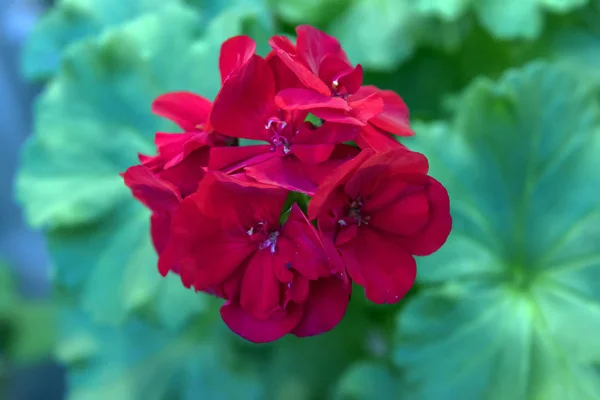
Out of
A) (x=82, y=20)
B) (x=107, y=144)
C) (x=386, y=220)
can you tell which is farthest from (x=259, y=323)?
(x=82, y=20)

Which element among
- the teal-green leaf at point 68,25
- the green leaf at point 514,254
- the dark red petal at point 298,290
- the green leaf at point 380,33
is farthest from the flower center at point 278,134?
the teal-green leaf at point 68,25

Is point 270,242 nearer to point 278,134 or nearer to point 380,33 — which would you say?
point 278,134

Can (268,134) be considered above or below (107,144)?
above

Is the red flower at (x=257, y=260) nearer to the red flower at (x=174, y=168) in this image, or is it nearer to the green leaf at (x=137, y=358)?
the red flower at (x=174, y=168)

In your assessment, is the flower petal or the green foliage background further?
the green foliage background

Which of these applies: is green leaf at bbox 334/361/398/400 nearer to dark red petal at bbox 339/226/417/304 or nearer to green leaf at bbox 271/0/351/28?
dark red petal at bbox 339/226/417/304

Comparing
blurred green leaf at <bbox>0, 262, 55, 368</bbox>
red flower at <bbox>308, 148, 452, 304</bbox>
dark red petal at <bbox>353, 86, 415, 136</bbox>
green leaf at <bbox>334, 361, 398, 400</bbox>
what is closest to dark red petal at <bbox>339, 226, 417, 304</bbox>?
red flower at <bbox>308, 148, 452, 304</bbox>
